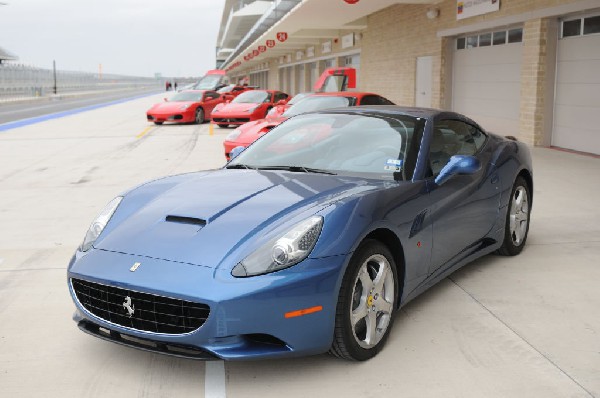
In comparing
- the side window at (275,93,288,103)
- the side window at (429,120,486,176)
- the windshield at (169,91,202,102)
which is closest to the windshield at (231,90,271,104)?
the side window at (275,93,288,103)

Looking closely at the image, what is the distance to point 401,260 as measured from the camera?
3.71m

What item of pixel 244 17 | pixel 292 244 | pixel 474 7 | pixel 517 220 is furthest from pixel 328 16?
pixel 244 17

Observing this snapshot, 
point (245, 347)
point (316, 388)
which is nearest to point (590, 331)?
point (316, 388)

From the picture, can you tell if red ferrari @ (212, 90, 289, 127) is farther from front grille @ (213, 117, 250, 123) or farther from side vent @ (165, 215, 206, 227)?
side vent @ (165, 215, 206, 227)

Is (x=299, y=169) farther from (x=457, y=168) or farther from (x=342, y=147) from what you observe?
(x=457, y=168)

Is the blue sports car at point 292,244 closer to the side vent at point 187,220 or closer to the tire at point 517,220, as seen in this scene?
the side vent at point 187,220

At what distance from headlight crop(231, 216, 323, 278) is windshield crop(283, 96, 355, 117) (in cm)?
916

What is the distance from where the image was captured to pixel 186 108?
74.5ft

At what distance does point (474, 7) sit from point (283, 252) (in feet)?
48.2

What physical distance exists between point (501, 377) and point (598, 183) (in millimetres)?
6561

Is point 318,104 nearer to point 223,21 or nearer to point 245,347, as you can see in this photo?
point 245,347

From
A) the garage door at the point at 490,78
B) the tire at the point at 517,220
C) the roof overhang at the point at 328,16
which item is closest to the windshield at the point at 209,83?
the roof overhang at the point at 328,16

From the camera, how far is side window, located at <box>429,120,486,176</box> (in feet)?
14.1

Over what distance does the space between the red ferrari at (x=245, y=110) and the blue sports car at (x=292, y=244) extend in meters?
15.8
